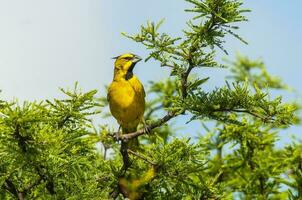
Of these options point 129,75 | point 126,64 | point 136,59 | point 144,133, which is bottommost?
point 144,133

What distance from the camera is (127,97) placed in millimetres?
8789

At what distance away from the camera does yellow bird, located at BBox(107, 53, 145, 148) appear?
8.73 m

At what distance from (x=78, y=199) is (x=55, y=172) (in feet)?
1.15

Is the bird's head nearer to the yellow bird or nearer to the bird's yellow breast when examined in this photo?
the yellow bird

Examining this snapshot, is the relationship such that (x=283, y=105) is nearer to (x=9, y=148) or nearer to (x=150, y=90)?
(x=9, y=148)

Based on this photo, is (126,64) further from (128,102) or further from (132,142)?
(132,142)

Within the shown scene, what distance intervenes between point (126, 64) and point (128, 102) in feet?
2.48

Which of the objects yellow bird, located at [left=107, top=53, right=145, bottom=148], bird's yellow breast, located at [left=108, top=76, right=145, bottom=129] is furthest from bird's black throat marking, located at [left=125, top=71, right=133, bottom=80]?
bird's yellow breast, located at [left=108, top=76, right=145, bottom=129]

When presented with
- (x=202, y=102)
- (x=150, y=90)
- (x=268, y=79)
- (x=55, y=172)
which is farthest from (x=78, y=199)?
(x=268, y=79)

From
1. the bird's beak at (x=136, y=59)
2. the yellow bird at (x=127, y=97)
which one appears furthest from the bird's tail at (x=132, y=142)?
the bird's beak at (x=136, y=59)

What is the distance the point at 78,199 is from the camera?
6.05 metres

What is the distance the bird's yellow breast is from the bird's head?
0.24 metres

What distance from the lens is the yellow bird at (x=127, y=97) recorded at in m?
8.73

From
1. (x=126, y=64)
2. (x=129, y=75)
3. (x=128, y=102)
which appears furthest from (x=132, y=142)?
Answer: (x=126, y=64)
